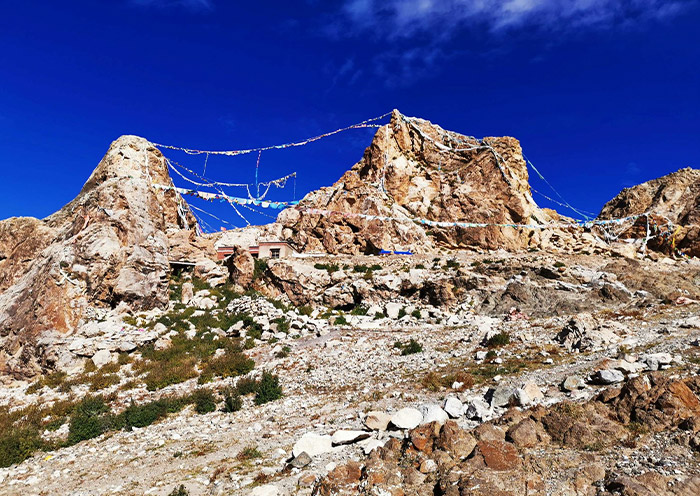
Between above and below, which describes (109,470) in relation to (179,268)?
below

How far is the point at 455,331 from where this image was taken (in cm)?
1662

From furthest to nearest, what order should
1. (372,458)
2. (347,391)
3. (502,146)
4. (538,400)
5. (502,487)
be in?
(502,146), (347,391), (538,400), (372,458), (502,487)

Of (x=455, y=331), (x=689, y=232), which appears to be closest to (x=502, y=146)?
(x=689, y=232)

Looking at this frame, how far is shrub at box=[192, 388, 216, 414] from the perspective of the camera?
10594mm

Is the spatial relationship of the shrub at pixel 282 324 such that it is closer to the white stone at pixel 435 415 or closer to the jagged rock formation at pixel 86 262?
the jagged rock formation at pixel 86 262

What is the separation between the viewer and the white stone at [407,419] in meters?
6.82

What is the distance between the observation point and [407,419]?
6.92 meters

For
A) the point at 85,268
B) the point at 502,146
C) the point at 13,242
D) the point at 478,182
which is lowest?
the point at 85,268

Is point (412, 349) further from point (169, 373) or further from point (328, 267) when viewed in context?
point (328, 267)

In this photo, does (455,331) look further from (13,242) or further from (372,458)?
(13,242)

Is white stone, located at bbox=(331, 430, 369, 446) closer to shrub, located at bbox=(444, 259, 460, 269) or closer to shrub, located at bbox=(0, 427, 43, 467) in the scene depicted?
shrub, located at bbox=(0, 427, 43, 467)

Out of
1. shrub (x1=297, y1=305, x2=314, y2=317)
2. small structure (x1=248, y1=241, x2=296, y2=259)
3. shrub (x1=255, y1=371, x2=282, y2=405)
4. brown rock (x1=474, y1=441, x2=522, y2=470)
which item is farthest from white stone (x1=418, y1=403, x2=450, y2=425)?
small structure (x1=248, y1=241, x2=296, y2=259)

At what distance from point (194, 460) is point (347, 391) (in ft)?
14.5

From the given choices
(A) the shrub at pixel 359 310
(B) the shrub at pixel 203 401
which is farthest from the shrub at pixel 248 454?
(A) the shrub at pixel 359 310
